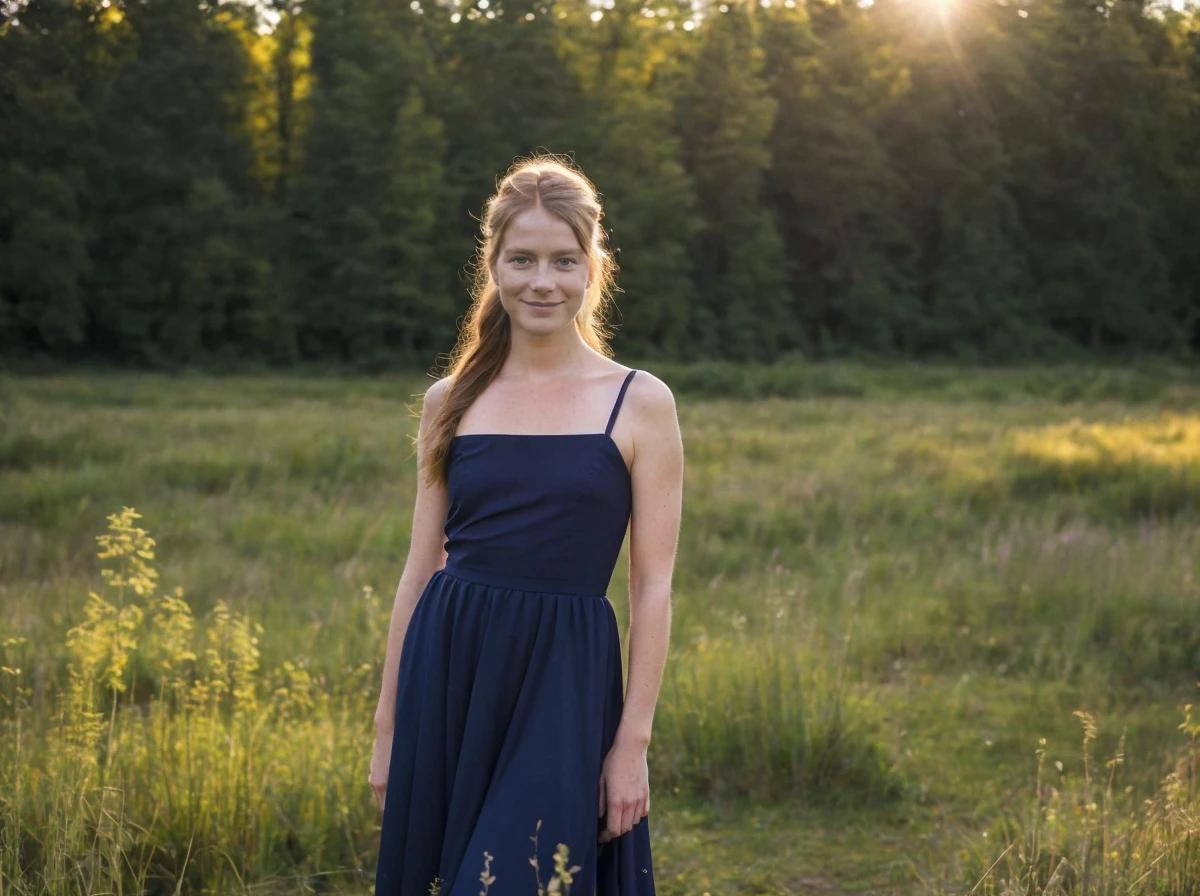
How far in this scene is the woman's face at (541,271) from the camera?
2635 millimetres

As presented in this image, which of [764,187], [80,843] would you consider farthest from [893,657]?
[764,187]

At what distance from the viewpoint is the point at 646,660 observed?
2584 millimetres

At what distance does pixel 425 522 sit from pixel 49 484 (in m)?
8.86

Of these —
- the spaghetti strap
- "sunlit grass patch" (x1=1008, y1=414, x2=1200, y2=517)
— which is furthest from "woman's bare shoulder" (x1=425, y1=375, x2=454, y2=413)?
"sunlit grass patch" (x1=1008, y1=414, x2=1200, y2=517)

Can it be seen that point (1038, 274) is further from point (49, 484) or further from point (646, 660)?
point (646, 660)

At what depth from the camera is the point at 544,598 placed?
2.63 m

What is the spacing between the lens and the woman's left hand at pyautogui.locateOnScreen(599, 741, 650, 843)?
8.46ft

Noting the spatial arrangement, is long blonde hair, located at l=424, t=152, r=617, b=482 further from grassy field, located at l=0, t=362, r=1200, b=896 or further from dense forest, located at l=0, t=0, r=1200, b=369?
dense forest, located at l=0, t=0, r=1200, b=369

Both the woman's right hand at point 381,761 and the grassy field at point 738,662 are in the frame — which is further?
the grassy field at point 738,662

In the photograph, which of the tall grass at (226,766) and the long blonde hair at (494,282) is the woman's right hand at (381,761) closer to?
the long blonde hair at (494,282)

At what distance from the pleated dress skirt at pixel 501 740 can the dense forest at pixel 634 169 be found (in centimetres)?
3141

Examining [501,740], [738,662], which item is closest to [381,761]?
[501,740]

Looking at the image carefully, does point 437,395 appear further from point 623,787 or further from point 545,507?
point 623,787

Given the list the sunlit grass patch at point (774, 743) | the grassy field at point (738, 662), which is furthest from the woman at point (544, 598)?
the sunlit grass patch at point (774, 743)
